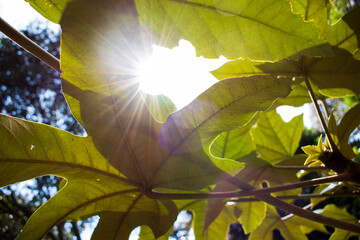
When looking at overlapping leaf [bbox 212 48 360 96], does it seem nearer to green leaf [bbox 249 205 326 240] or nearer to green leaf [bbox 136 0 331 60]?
green leaf [bbox 136 0 331 60]

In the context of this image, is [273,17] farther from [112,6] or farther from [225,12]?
[112,6]

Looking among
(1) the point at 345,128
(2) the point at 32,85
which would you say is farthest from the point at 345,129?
(2) the point at 32,85

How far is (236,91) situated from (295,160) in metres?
0.48

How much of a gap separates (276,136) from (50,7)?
0.65 m

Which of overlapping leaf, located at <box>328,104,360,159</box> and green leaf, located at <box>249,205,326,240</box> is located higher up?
overlapping leaf, located at <box>328,104,360,159</box>

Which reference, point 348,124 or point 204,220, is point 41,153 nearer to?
point 204,220

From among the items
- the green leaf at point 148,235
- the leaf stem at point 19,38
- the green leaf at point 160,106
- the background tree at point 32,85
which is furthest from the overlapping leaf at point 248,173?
the background tree at point 32,85

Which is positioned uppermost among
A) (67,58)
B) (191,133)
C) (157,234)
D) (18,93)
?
(18,93)

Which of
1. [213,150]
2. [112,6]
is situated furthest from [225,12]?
[213,150]

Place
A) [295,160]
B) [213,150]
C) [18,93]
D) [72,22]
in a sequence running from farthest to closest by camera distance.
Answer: [18,93], [295,160], [213,150], [72,22]

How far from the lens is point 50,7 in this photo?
1.17ft

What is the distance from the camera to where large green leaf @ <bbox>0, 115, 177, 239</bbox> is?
405 millimetres

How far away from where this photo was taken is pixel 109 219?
519mm

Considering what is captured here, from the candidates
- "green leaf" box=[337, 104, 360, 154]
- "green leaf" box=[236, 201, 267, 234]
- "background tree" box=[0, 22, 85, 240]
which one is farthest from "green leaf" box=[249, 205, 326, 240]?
"background tree" box=[0, 22, 85, 240]
